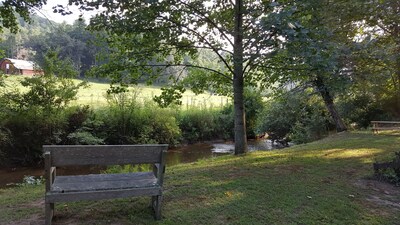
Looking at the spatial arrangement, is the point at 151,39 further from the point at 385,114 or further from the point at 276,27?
the point at 385,114

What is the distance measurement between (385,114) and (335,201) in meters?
14.8

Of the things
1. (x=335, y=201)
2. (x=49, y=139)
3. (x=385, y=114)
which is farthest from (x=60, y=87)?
(x=385, y=114)

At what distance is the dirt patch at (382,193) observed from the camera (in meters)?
4.51

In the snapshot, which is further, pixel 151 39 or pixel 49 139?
pixel 49 139

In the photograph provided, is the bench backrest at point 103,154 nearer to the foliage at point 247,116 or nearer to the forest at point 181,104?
the forest at point 181,104

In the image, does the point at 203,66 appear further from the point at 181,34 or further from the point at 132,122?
the point at 132,122

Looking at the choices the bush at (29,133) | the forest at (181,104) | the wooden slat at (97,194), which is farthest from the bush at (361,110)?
the wooden slat at (97,194)

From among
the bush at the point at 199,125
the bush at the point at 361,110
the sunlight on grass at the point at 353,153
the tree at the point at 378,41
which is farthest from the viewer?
the bush at the point at 199,125

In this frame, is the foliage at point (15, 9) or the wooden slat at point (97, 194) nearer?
the wooden slat at point (97, 194)

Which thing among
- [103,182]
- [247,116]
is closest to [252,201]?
[103,182]

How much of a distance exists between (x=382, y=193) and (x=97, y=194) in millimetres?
4490

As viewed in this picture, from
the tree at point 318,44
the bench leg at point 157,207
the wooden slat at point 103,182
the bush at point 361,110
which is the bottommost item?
the bench leg at point 157,207

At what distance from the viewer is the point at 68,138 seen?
Result: 1261 centimetres

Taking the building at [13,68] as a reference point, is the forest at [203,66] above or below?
below
